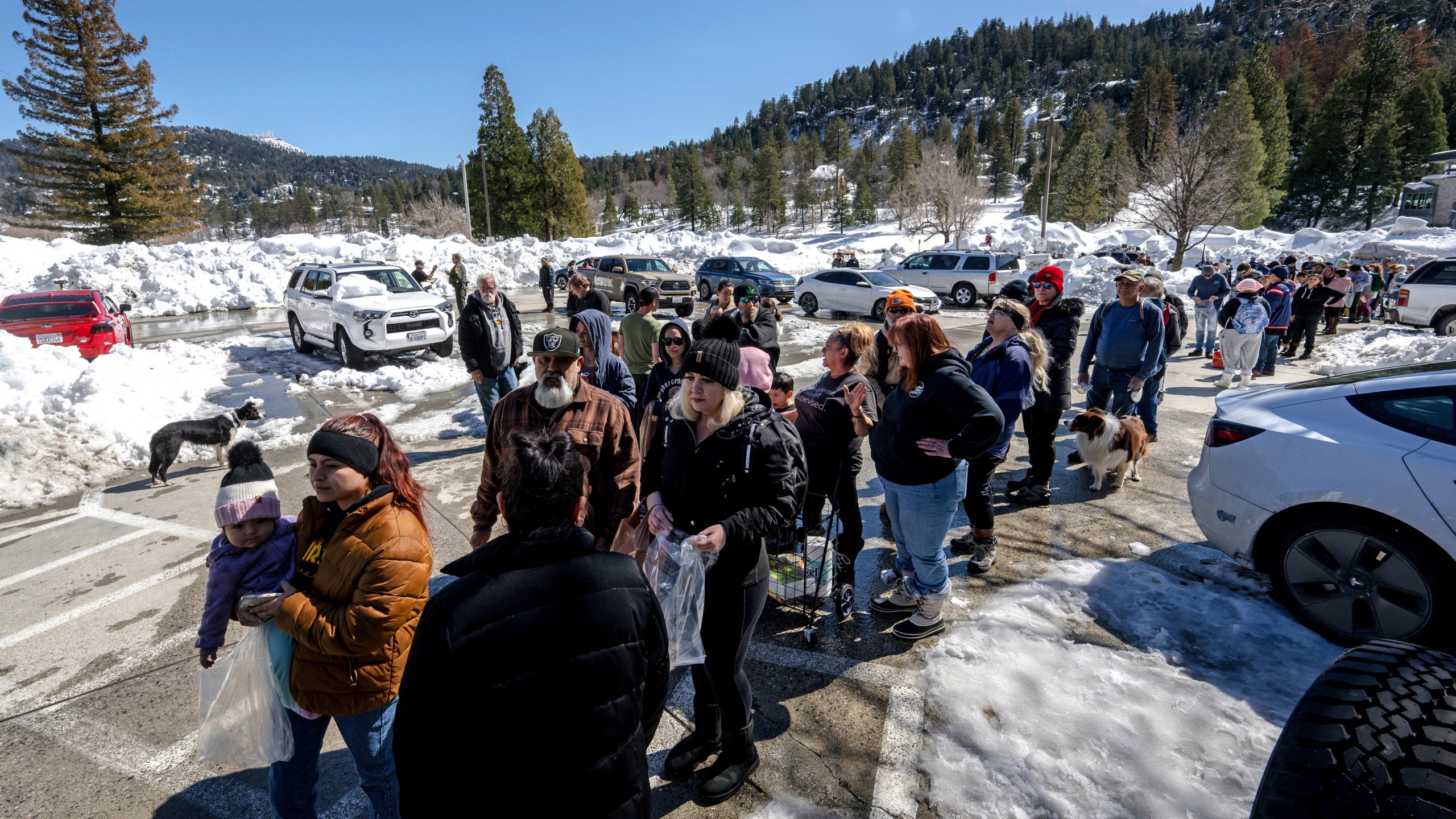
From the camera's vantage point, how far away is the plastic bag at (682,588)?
236 cm

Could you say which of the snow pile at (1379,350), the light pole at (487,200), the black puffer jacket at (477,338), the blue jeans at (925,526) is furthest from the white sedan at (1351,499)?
the light pole at (487,200)

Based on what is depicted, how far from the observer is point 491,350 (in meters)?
6.86

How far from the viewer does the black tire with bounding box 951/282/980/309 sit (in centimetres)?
2114

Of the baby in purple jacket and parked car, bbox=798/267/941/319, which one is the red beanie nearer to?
the baby in purple jacket

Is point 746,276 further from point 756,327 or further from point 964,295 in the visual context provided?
point 756,327

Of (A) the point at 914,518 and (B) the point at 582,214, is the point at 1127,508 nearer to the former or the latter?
(A) the point at 914,518

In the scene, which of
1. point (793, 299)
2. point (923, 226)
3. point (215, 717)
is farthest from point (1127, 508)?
point (923, 226)

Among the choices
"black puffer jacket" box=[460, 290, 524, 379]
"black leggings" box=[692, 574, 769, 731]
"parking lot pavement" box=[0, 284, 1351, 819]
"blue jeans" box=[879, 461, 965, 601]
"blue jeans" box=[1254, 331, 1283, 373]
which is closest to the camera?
"black leggings" box=[692, 574, 769, 731]

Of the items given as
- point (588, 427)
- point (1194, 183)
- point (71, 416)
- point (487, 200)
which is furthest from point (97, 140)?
point (1194, 183)

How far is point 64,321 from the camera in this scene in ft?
38.8

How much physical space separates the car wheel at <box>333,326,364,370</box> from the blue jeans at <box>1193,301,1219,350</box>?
50.4 feet

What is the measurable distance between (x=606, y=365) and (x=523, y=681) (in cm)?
378

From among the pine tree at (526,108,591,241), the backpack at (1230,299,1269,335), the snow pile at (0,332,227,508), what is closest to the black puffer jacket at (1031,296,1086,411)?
the backpack at (1230,299,1269,335)

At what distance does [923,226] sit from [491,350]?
56361mm
